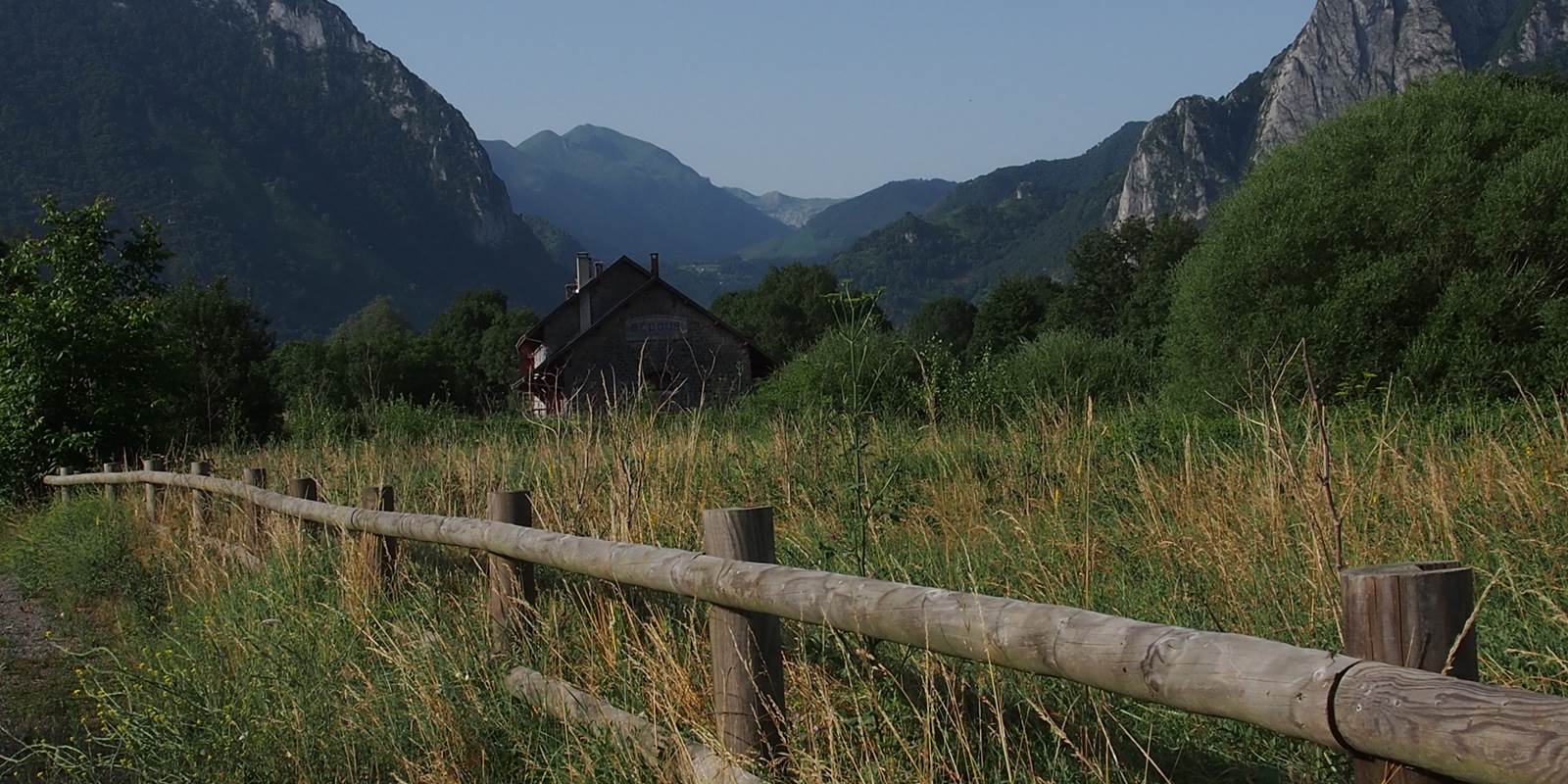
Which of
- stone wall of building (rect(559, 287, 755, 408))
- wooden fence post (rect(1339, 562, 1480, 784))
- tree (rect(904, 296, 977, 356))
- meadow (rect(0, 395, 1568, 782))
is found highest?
wooden fence post (rect(1339, 562, 1480, 784))

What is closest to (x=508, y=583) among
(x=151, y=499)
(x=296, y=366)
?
(x=151, y=499)

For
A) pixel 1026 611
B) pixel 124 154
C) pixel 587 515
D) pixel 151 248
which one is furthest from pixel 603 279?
pixel 124 154

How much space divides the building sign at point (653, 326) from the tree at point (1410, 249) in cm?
3004

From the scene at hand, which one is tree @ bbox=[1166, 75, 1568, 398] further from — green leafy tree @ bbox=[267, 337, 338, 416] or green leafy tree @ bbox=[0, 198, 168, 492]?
green leafy tree @ bbox=[267, 337, 338, 416]

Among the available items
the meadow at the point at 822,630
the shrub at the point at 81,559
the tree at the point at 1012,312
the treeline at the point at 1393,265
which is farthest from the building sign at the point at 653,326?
the meadow at the point at 822,630

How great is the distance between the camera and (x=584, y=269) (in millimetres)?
55094

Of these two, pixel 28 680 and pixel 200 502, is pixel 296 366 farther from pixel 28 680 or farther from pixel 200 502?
pixel 28 680

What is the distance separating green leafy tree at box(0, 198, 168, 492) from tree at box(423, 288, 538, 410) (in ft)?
195

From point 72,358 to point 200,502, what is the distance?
702cm

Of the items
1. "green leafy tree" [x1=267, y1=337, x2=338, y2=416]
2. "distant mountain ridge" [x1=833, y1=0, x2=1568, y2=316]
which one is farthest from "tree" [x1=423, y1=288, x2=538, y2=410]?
"distant mountain ridge" [x1=833, y1=0, x2=1568, y2=316]

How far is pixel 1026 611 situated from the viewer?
2432 millimetres

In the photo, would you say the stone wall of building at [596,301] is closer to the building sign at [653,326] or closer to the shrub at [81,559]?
the building sign at [653,326]

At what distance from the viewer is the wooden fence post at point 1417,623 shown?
1733mm

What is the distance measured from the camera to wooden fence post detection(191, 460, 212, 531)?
30.8 ft
